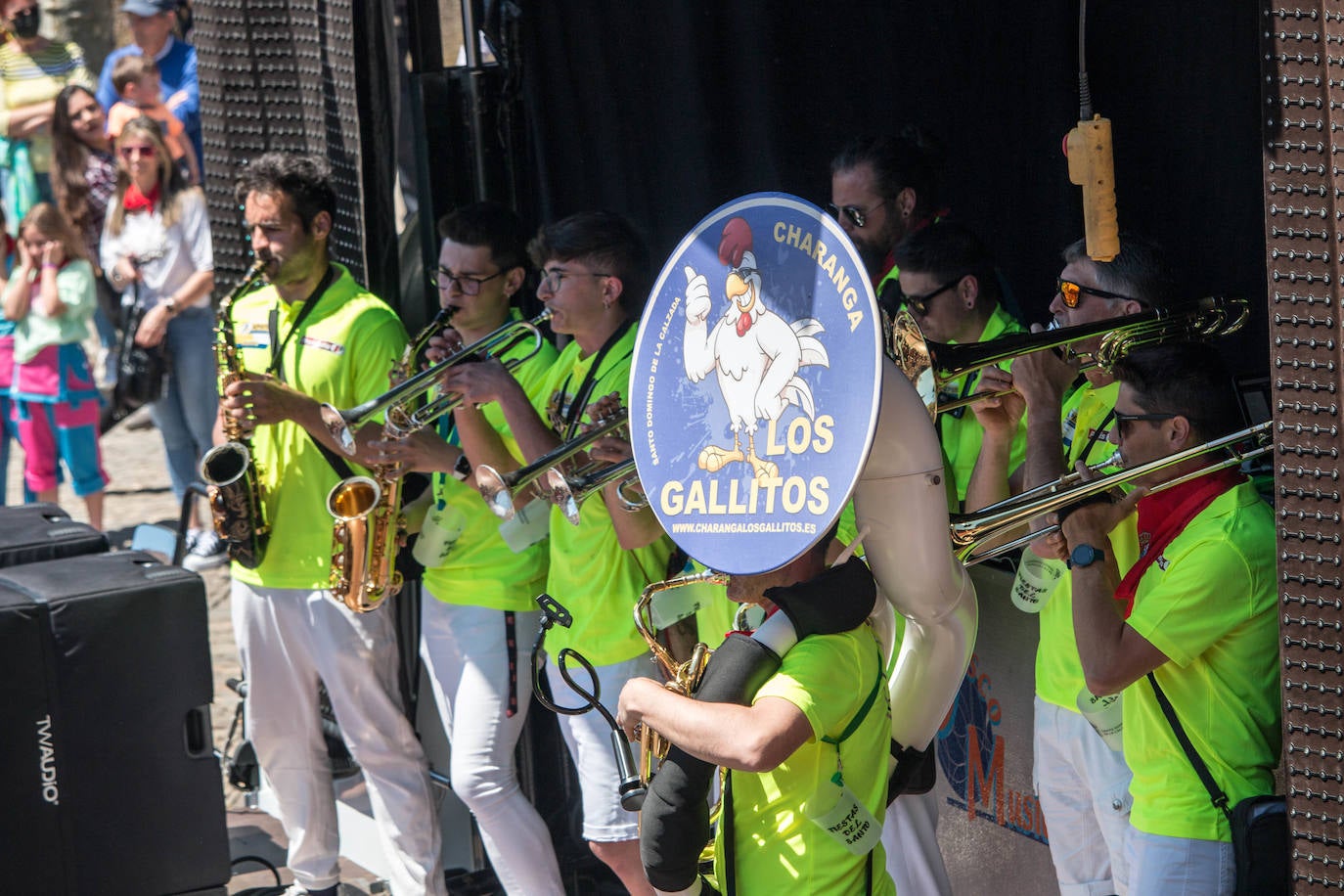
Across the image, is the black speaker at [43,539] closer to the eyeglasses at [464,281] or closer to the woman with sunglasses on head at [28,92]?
the eyeglasses at [464,281]

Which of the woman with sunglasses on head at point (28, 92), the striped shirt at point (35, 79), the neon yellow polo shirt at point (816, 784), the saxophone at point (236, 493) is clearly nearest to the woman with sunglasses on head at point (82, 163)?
the woman with sunglasses on head at point (28, 92)

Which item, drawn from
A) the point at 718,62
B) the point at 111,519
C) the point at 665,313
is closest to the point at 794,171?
the point at 718,62

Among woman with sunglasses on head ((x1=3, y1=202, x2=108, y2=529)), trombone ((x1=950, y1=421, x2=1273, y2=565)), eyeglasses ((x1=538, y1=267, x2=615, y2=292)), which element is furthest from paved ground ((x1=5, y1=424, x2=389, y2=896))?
trombone ((x1=950, y1=421, x2=1273, y2=565))

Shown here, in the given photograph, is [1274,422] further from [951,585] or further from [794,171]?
[794,171]

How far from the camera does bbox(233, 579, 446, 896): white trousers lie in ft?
15.6

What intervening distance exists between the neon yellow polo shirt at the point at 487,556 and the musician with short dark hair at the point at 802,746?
173 centimetres

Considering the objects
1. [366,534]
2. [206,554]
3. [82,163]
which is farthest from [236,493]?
[82,163]

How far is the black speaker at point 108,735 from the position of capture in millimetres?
4164

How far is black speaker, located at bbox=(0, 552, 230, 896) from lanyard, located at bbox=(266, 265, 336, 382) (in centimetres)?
69

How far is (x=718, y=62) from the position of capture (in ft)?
16.3

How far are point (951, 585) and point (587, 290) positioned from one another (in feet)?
5.52

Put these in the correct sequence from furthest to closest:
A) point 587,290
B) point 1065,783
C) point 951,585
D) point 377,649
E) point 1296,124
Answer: point 377,649
point 587,290
point 1065,783
point 951,585
point 1296,124

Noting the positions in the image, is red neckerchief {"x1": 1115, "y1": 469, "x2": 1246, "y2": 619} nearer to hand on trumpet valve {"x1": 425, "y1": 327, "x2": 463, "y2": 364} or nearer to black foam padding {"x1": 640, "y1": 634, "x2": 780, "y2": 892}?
black foam padding {"x1": 640, "y1": 634, "x2": 780, "y2": 892}

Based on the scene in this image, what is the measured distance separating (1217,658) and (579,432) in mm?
1685
